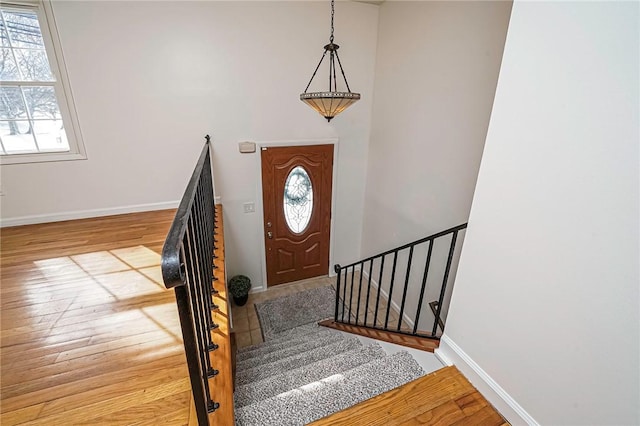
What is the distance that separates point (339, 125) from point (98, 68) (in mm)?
2787

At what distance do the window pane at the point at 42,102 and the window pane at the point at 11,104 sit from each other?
0.06 meters

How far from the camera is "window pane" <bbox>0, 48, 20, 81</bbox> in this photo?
2699mm

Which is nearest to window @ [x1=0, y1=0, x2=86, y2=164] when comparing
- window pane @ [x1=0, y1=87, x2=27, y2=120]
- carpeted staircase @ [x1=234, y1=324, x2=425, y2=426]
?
window pane @ [x1=0, y1=87, x2=27, y2=120]

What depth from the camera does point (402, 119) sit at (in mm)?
3568

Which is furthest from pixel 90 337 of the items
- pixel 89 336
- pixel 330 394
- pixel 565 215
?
pixel 565 215

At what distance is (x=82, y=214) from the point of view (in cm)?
326

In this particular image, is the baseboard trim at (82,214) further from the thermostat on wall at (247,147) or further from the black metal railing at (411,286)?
the black metal railing at (411,286)

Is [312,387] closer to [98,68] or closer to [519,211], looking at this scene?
[519,211]

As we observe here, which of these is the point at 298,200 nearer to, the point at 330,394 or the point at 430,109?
the point at 430,109

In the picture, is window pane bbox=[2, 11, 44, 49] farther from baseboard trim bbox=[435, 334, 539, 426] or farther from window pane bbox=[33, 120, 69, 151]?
baseboard trim bbox=[435, 334, 539, 426]

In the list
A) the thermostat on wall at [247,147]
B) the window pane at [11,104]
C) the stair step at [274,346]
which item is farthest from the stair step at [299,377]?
the window pane at [11,104]

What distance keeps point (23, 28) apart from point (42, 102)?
2.12 feet

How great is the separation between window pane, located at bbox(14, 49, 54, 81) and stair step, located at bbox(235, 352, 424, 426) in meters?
3.58

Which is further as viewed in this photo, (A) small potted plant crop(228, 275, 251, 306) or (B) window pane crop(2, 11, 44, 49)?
(A) small potted plant crop(228, 275, 251, 306)
